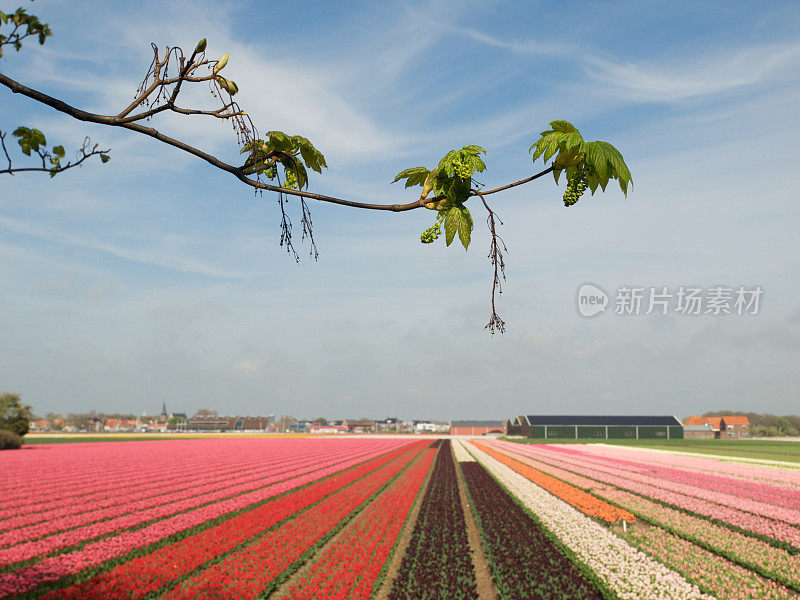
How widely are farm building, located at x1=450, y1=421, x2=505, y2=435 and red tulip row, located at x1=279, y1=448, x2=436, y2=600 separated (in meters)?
134

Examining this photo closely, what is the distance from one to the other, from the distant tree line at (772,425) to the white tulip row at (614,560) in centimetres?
12559

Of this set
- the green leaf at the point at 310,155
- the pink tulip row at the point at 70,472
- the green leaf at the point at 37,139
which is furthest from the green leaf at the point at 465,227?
the pink tulip row at the point at 70,472

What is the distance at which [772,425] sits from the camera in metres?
126

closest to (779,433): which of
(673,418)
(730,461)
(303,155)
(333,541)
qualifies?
(673,418)

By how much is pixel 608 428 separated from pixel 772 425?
5704 cm

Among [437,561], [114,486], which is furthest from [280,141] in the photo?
[114,486]

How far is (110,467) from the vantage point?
3256 cm

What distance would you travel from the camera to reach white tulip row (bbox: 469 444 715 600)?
10000 millimetres

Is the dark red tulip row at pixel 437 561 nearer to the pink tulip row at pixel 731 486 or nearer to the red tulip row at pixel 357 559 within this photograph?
the red tulip row at pixel 357 559

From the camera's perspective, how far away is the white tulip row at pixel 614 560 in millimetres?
10000

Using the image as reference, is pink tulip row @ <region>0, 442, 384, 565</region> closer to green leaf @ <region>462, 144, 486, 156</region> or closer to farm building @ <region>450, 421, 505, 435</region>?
green leaf @ <region>462, 144, 486, 156</region>

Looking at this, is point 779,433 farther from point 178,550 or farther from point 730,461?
point 178,550

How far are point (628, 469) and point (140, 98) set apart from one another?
118ft

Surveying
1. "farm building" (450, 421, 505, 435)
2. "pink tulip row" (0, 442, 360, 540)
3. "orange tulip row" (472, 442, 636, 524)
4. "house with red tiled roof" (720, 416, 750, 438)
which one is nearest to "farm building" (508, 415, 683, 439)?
"house with red tiled roof" (720, 416, 750, 438)
